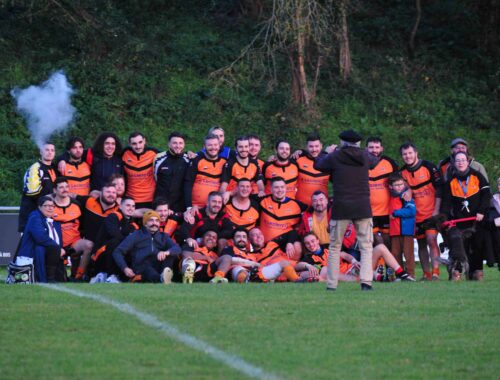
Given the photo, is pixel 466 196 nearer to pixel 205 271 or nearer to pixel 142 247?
pixel 205 271

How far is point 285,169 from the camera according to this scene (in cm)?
1798

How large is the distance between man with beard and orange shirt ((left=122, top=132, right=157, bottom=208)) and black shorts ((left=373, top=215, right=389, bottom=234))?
3.41 meters

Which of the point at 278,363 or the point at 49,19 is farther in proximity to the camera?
the point at 49,19

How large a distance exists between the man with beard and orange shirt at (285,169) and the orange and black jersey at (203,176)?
815mm

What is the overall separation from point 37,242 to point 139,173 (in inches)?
88.8

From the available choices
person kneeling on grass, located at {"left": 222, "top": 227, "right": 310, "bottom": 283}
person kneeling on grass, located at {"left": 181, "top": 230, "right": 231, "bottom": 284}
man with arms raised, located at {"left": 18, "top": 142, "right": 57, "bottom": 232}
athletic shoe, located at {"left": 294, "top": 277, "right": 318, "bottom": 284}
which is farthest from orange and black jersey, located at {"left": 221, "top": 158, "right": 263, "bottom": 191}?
man with arms raised, located at {"left": 18, "top": 142, "right": 57, "bottom": 232}

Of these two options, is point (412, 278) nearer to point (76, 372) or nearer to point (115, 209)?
point (115, 209)

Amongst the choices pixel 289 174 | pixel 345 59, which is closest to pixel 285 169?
pixel 289 174

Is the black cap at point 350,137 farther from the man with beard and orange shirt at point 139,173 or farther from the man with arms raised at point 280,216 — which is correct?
the man with beard and orange shirt at point 139,173

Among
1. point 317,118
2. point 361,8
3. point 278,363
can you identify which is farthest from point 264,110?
point 278,363

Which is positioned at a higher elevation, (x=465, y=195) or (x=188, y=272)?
(x=465, y=195)

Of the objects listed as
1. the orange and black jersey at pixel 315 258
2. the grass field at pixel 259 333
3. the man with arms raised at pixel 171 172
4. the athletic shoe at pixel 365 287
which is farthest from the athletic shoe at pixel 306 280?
the grass field at pixel 259 333

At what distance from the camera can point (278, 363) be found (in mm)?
8680

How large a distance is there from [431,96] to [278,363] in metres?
24.3
